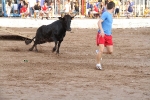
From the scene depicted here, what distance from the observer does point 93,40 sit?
791 inches

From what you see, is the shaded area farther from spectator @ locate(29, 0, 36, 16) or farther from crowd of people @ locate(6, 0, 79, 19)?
spectator @ locate(29, 0, 36, 16)

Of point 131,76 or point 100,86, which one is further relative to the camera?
point 131,76

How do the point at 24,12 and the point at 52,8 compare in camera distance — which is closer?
the point at 24,12

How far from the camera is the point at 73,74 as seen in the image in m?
11.1

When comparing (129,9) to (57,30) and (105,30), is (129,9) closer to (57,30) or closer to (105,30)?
(57,30)

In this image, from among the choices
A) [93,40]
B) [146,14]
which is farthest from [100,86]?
[146,14]

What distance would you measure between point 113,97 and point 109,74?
2.61m

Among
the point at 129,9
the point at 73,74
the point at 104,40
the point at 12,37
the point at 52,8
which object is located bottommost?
the point at 73,74

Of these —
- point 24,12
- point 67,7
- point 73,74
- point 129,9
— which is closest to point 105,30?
point 73,74

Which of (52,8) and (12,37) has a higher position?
(52,8)

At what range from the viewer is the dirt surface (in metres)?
8.82

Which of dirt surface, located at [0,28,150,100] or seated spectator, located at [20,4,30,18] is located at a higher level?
seated spectator, located at [20,4,30,18]

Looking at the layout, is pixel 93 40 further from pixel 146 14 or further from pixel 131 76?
pixel 146 14

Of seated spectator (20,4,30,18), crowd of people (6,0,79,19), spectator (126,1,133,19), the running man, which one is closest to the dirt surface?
the running man
